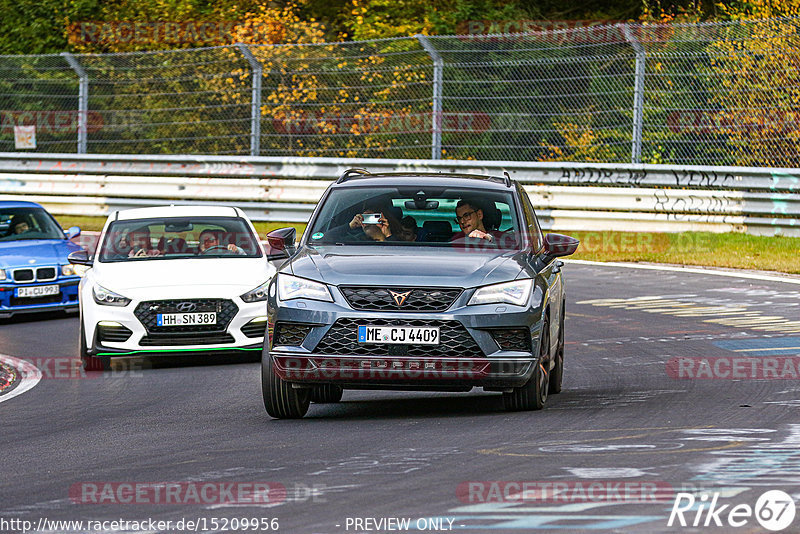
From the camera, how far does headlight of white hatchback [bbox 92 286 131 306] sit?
13.0m

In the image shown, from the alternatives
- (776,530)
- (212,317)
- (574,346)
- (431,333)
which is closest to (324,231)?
(431,333)

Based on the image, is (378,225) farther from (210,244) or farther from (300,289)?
(210,244)

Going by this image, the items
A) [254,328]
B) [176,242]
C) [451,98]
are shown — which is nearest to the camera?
[254,328]

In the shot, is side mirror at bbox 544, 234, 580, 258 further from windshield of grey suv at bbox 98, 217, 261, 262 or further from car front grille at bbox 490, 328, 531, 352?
windshield of grey suv at bbox 98, 217, 261, 262

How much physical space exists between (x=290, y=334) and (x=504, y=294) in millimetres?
1363

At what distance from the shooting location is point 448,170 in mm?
23922

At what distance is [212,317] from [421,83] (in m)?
12.5

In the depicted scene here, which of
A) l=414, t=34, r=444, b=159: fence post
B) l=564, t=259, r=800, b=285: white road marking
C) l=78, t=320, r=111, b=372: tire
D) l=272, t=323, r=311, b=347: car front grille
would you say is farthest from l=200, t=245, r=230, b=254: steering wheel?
l=414, t=34, r=444, b=159: fence post

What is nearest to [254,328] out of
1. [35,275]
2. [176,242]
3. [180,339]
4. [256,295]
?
[256,295]

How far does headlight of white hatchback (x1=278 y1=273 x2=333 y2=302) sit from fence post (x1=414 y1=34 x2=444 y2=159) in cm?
1532

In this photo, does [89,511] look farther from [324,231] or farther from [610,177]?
[610,177]

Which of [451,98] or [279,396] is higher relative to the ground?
[451,98]

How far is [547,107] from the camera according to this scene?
77.4 feet

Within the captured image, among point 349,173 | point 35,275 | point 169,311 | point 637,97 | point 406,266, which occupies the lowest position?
point 35,275
